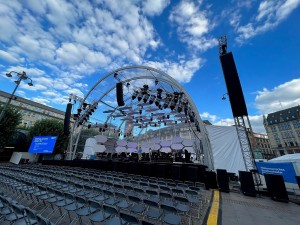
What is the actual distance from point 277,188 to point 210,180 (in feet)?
9.22

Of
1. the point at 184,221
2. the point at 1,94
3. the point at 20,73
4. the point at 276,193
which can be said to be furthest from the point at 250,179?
the point at 1,94

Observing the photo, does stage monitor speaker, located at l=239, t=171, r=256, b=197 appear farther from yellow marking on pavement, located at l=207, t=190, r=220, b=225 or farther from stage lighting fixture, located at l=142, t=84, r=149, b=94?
stage lighting fixture, located at l=142, t=84, r=149, b=94

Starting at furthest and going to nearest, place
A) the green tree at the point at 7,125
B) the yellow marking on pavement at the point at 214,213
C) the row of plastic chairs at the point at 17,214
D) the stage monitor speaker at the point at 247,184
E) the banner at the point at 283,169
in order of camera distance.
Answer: the green tree at the point at 7,125
the banner at the point at 283,169
the stage monitor speaker at the point at 247,184
the yellow marking on pavement at the point at 214,213
the row of plastic chairs at the point at 17,214

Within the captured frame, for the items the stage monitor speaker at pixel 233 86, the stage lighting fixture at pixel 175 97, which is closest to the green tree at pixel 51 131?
the stage lighting fixture at pixel 175 97

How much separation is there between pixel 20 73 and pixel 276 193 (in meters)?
18.4

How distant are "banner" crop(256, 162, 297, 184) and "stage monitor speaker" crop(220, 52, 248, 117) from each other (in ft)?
16.1

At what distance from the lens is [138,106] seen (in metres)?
19.7

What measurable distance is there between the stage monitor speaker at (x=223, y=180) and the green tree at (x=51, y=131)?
27.4 m

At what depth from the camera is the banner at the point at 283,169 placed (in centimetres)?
808

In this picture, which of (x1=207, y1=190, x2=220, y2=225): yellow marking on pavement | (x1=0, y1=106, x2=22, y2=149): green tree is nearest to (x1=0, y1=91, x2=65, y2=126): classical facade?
(x1=0, y1=106, x2=22, y2=149): green tree

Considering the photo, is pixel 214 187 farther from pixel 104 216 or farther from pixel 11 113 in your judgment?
pixel 11 113

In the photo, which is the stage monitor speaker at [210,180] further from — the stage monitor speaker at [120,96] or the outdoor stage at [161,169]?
the stage monitor speaker at [120,96]

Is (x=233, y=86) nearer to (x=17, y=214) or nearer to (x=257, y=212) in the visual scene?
(x=257, y=212)

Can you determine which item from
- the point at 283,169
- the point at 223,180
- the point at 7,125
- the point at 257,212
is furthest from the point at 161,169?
the point at 7,125
